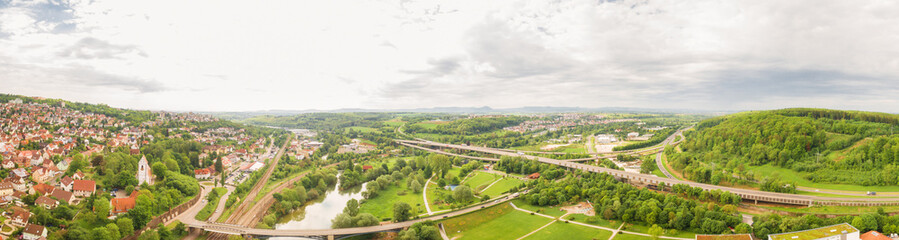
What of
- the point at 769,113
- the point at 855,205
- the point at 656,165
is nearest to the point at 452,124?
the point at 656,165

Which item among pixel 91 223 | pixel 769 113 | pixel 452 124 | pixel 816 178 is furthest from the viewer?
pixel 452 124

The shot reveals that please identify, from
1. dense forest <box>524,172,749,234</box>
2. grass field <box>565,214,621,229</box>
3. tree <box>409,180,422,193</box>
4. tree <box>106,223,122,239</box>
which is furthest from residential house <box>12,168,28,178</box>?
grass field <box>565,214,621,229</box>

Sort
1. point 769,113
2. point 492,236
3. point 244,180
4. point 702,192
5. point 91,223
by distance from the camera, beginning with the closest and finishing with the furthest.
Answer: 1. point 91,223
2. point 492,236
3. point 702,192
4. point 244,180
5. point 769,113

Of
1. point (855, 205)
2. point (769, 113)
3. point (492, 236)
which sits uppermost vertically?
point (769, 113)

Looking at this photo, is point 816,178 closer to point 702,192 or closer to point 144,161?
point 702,192

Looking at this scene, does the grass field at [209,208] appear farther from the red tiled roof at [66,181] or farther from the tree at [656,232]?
the tree at [656,232]

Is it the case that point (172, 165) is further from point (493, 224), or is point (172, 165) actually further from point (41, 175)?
point (493, 224)

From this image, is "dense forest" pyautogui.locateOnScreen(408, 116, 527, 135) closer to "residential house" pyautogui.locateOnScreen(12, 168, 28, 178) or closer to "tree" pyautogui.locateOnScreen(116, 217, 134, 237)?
"tree" pyautogui.locateOnScreen(116, 217, 134, 237)
